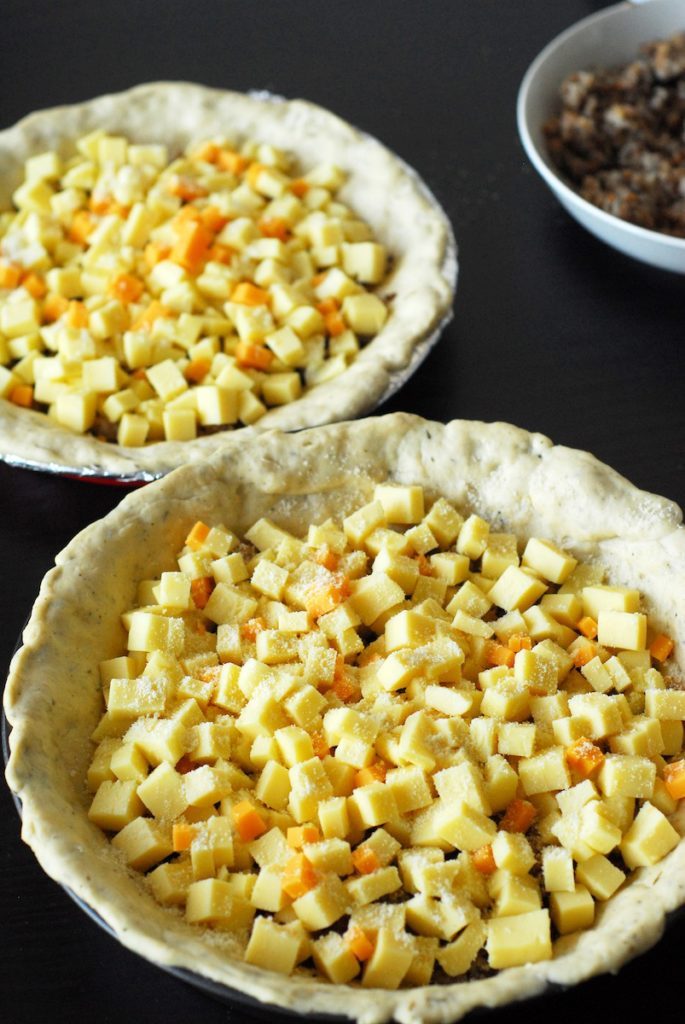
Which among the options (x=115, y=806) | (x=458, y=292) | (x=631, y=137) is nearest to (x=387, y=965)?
(x=115, y=806)

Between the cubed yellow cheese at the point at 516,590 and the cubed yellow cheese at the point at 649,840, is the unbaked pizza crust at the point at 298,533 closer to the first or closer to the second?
the cubed yellow cheese at the point at 649,840

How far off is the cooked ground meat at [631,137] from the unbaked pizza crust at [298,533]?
0.93m

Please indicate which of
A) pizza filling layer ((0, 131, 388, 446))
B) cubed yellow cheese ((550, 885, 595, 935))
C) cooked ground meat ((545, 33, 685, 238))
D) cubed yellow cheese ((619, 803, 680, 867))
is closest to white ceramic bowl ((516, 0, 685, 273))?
cooked ground meat ((545, 33, 685, 238))

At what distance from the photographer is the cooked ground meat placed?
2670mm

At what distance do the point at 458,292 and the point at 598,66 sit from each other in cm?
77

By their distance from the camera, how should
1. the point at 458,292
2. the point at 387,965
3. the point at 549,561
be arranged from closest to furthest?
1. the point at 387,965
2. the point at 549,561
3. the point at 458,292

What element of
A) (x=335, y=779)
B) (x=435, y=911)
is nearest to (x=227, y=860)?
(x=335, y=779)

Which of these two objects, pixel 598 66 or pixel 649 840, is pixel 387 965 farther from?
pixel 598 66

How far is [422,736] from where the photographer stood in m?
1.67

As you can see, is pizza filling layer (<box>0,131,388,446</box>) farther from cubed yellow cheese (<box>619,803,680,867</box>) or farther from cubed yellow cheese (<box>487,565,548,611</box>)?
cubed yellow cheese (<box>619,803,680,867</box>)

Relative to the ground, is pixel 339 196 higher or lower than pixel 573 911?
higher

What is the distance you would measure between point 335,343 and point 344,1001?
1.42m

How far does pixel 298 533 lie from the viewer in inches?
81.0

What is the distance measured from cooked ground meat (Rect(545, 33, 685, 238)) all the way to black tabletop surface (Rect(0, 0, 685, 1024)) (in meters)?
0.16
